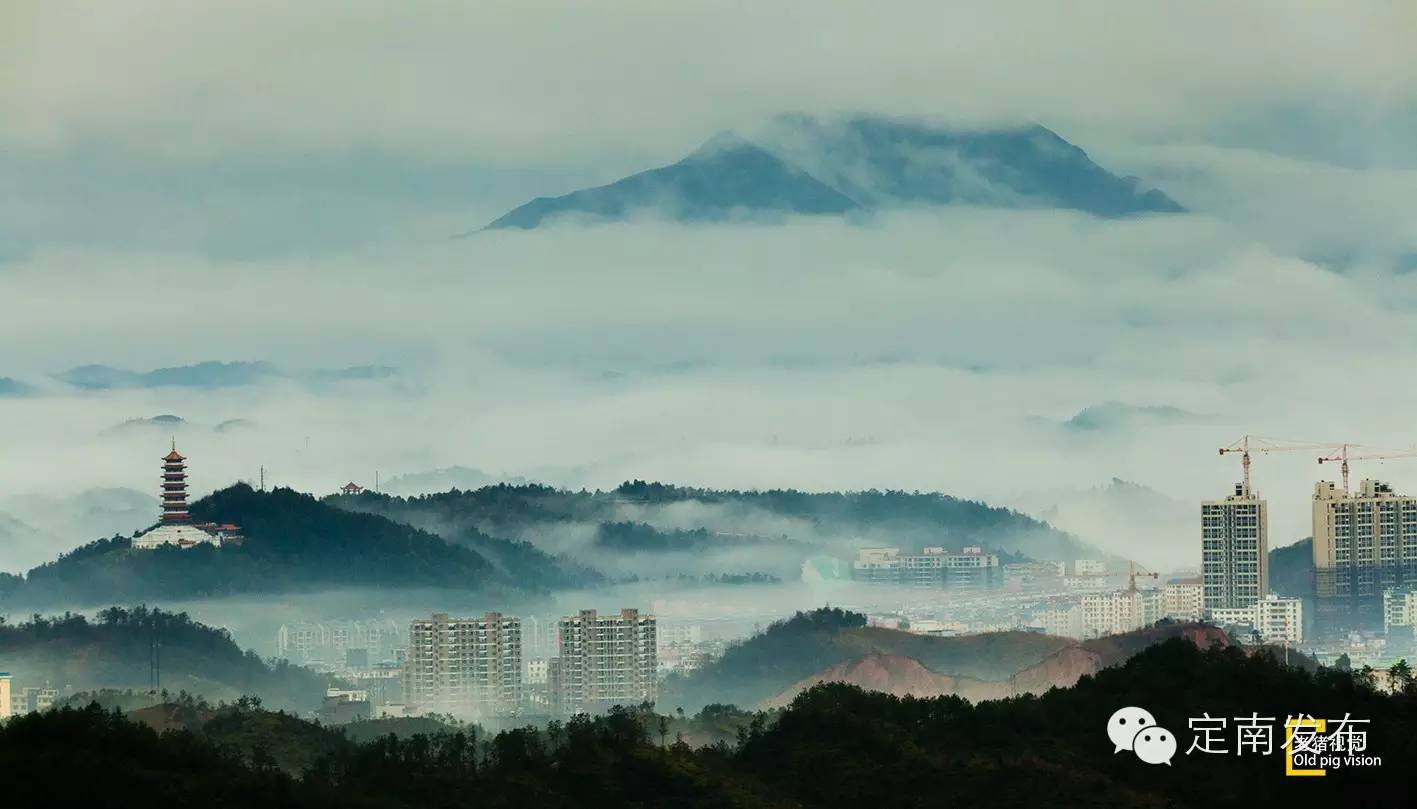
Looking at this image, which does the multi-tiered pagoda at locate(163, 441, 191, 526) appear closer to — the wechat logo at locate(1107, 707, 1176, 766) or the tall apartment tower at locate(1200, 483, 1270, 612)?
the tall apartment tower at locate(1200, 483, 1270, 612)

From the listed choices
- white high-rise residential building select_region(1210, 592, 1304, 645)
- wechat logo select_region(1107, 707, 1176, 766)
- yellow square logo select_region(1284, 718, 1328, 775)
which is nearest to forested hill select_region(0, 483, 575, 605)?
white high-rise residential building select_region(1210, 592, 1304, 645)

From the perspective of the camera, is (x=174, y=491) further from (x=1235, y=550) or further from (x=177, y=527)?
(x=1235, y=550)

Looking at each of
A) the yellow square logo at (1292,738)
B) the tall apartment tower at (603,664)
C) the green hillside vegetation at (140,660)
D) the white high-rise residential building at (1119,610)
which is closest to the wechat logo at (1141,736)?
the yellow square logo at (1292,738)

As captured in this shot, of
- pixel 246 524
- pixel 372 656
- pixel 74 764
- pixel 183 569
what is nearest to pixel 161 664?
pixel 372 656

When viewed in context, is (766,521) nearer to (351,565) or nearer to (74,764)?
(351,565)

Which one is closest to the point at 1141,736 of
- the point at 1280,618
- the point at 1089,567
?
the point at 1280,618
